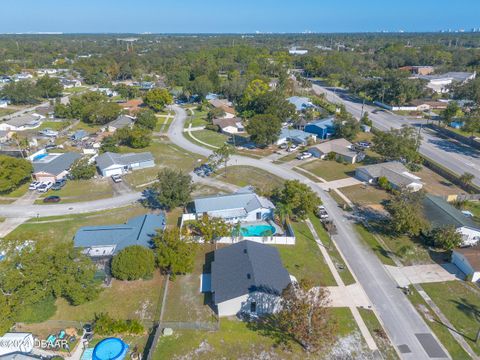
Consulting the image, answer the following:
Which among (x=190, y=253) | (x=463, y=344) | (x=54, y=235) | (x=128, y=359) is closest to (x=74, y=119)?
(x=54, y=235)

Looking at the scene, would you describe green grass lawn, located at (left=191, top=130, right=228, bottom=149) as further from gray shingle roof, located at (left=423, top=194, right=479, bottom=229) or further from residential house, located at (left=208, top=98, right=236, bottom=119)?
gray shingle roof, located at (left=423, top=194, right=479, bottom=229)

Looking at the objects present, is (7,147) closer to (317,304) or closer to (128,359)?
(128,359)

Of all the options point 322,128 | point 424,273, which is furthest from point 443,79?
point 424,273

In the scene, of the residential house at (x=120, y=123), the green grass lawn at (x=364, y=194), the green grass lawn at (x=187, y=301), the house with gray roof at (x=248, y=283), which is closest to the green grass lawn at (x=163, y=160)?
the residential house at (x=120, y=123)

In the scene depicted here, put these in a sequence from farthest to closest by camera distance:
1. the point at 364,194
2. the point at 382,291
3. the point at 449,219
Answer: the point at 364,194 → the point at 449,219 → the point at 382,291

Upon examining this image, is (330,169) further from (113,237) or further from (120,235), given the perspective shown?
(113,237)

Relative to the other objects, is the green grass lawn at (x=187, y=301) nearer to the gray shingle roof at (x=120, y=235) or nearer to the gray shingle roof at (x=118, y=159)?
the gray shingle roof at (x=120, y=235)

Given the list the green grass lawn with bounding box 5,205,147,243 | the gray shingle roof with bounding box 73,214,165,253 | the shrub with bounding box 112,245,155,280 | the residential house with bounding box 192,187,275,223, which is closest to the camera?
the shrub with bounding box 112,245,155,280

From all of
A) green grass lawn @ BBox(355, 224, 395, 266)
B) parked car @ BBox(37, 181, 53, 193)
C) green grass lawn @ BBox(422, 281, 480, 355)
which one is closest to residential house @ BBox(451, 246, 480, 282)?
green grass lawn @ BBox(422, 281, 480, 355)
